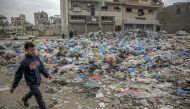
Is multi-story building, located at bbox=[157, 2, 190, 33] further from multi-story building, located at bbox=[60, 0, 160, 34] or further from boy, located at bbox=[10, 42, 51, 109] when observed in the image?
boy, located at bbox=[10, 42, 51, 109]

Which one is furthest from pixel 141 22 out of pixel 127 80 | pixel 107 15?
pixel 127 80

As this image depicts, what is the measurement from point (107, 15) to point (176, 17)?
14842mm

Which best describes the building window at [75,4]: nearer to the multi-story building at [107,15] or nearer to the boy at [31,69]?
the multi-story building at [107,15]

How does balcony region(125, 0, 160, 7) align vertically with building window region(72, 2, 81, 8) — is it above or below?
above

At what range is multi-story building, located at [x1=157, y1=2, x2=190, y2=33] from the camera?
3852 centimetres

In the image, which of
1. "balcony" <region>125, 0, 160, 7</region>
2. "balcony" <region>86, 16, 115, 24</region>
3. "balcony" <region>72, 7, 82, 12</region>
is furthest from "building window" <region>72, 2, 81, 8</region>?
"balcony" <region>125, 0, 160, 7</region>

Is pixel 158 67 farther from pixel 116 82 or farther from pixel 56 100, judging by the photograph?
pixel 56 100

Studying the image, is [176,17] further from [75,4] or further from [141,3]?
[75,4]

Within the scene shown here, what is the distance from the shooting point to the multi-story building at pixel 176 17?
38516 millimetres

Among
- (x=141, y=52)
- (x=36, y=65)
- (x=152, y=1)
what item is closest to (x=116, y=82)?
(x=36, y=65)

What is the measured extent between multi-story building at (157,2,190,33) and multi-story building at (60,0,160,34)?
8.00 feet

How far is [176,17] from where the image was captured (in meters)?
40.3

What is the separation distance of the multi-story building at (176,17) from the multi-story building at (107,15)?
8.00 ft

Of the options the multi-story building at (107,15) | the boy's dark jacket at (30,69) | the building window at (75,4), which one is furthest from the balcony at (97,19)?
the boy's dark jacket at (30,69)
